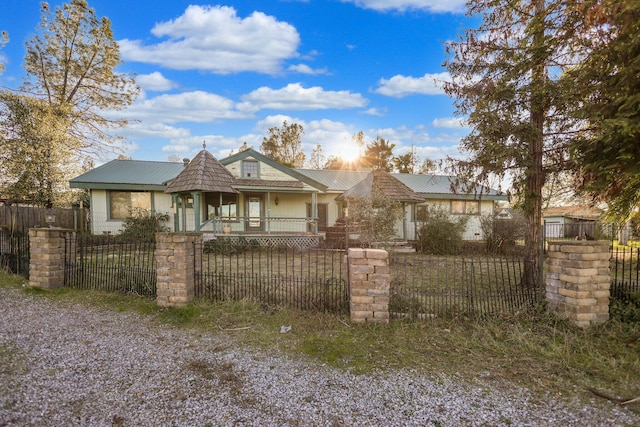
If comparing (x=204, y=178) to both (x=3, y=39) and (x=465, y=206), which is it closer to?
(x=465, y=206)

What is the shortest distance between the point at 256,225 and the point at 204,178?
4.19 meters

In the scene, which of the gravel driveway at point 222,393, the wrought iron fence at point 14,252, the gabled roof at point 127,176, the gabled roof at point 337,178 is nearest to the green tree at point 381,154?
the gabled roof at point 337,178

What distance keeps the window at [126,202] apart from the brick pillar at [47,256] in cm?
1073

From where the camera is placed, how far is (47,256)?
6332 millimetres

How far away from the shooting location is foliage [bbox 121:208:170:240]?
15.2m

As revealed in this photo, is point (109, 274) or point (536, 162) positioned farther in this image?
point (536, 162)

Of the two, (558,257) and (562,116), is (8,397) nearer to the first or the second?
(558,257)

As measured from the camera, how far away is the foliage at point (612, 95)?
362cm

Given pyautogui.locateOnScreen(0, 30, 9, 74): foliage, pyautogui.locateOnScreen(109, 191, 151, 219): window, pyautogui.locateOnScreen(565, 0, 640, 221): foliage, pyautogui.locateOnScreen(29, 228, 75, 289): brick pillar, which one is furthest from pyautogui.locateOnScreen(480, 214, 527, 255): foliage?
pyautogui.locateOnScreen(0, 30, 9, 74): foliage

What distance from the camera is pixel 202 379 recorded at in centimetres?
323

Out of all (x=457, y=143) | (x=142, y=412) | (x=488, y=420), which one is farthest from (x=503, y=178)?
(x=142, y=412)

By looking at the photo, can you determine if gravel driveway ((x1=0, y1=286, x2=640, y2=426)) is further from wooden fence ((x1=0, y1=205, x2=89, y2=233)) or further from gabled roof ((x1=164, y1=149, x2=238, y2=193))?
wooden fence ((x1=0, y1=205, x2=89, y2=233))

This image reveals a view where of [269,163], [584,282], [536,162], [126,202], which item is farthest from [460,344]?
[126,202]

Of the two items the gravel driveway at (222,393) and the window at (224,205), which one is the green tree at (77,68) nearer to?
the window at (224,205)
